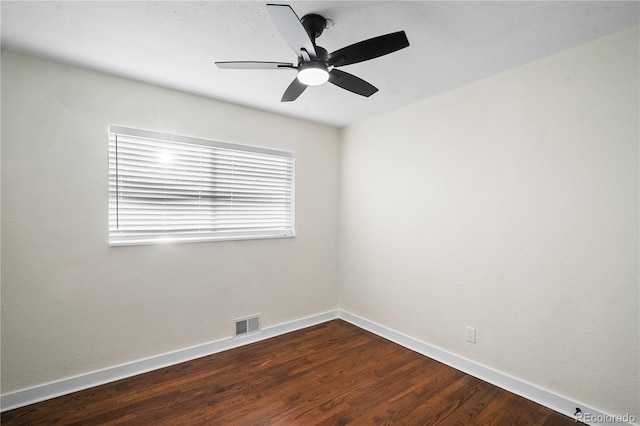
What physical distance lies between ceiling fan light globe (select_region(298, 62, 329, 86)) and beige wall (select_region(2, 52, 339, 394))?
1.51 metres

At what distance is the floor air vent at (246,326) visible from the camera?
Result: 10.3 feet

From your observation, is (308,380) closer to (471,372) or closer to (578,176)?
(471,372)

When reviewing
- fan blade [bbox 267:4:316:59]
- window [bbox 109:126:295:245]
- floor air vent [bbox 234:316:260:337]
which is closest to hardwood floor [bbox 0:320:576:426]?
floor air vent [bbox 234:316:260:337]

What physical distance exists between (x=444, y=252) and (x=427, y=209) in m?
0.44

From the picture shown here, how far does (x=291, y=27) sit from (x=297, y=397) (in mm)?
2382

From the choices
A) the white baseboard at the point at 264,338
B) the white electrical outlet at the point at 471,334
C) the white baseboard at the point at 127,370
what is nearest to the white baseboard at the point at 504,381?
the white baseboard at the point at 264,338

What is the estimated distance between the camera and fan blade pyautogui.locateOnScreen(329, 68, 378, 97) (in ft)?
6.11

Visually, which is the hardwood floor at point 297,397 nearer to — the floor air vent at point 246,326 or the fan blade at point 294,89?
the floor air vent at point 246,326

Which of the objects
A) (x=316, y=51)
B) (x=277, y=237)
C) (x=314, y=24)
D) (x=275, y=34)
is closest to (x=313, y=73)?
(x=316, y=51)

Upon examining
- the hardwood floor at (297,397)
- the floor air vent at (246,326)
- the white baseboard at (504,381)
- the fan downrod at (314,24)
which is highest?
the fan downrod at (314,24)

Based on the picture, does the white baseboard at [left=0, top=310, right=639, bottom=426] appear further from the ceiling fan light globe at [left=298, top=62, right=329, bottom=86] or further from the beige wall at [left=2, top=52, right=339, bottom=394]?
the ceiling fan light globe at [left=298, top=62, right=329, bottom=86]

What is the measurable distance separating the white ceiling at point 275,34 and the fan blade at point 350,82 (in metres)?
0.27

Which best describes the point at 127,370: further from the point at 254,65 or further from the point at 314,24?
the point at 314,24

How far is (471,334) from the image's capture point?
8.63 ft
